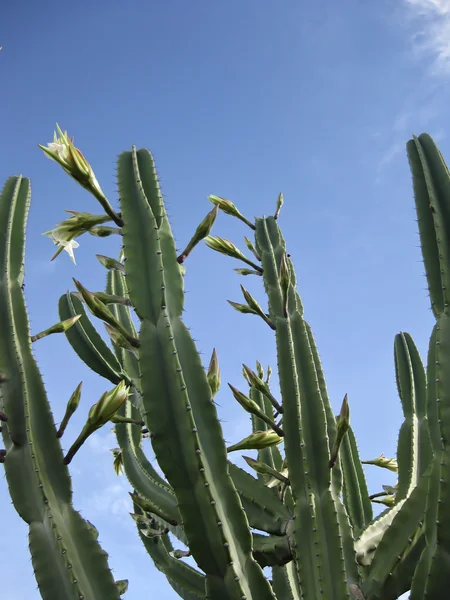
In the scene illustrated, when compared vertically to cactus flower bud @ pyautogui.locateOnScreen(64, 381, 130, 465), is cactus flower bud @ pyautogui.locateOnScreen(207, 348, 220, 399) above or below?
above

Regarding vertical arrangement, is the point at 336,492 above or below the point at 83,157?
below

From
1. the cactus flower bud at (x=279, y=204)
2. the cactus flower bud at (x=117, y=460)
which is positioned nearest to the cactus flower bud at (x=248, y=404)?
the cactus flower bud at (x=117, y=460)

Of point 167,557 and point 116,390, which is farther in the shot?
point 167,557

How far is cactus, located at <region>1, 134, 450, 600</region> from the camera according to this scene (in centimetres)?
190

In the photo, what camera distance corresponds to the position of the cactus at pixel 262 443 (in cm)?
190

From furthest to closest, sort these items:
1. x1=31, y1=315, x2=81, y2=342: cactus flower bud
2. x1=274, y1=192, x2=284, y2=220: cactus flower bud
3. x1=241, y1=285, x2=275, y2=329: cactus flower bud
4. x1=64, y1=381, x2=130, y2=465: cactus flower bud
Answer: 1. x1=274, y1=192, x2=284, y2=220: cactus flower bud
2. x1=241, y1=285, x2=275, y2=329: cactus flower bud
3. x1=31, y1=315, x2=81, y2=342: cactus flower bud
4. x1=64, y1=381, x2=130, y2=465: cactus flower bud

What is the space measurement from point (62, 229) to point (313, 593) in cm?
171

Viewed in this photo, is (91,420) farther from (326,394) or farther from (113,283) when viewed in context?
(113,283)

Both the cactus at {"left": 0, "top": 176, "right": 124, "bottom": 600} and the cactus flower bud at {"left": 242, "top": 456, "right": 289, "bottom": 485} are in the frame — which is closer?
the cactus at {"left": 0, "top": 176, "right": 124, "bottom": 600}

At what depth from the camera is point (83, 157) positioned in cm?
237

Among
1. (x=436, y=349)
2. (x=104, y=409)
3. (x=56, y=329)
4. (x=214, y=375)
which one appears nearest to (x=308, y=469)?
(x=214, y=375)

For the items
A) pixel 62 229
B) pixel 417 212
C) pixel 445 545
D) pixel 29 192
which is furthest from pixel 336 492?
pixel 29 192

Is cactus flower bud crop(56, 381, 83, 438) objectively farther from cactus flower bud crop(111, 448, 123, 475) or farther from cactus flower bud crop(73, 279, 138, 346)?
cactus flower bud crop(111, 448, 123, 475)

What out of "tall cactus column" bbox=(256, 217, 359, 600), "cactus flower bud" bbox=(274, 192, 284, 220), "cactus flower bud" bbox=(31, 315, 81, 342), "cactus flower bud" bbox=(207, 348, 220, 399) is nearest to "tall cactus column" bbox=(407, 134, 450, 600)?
"tall cactus column" bbox=(256, 217, 359, 600)
